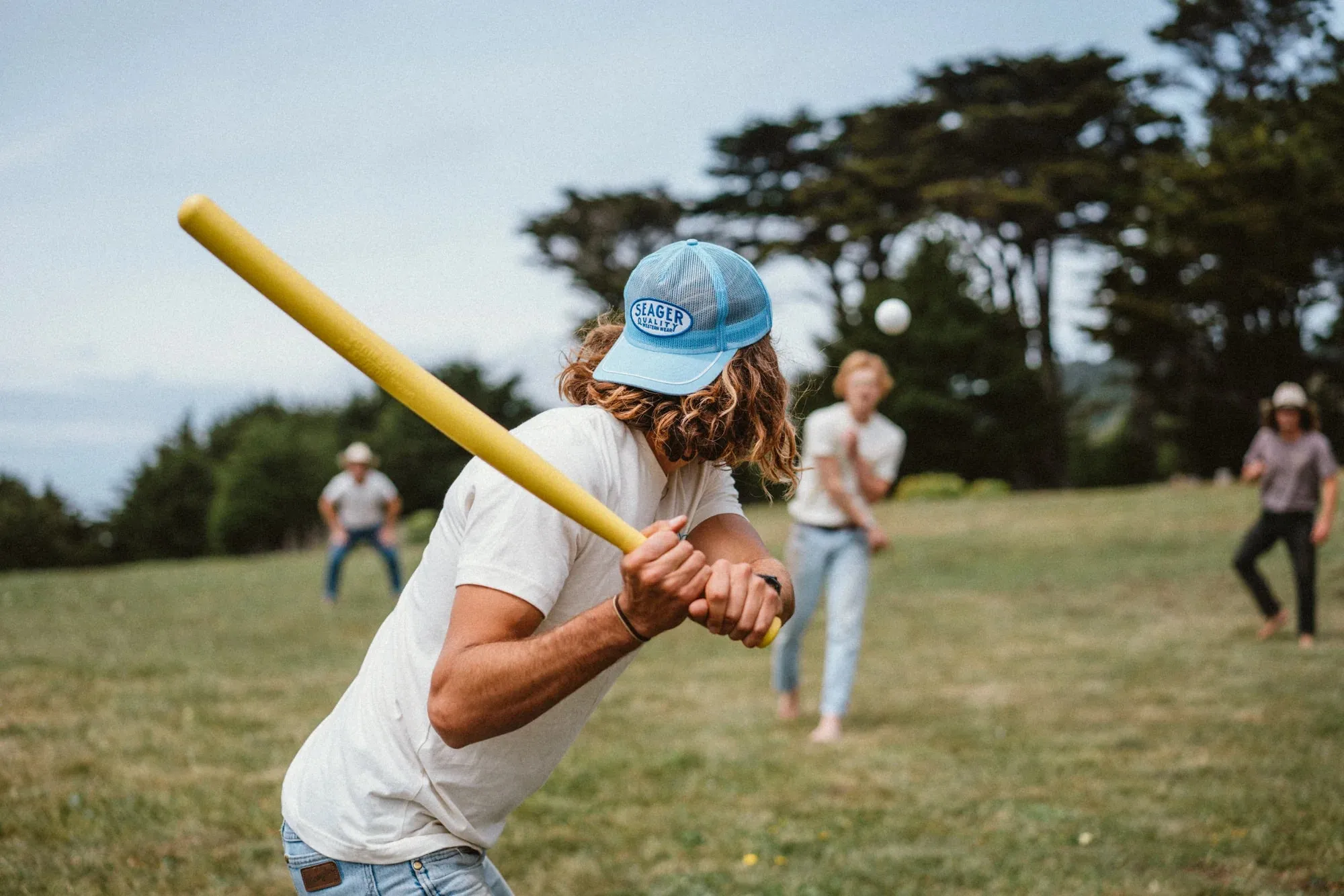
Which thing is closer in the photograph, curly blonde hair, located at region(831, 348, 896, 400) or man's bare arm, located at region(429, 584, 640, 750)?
man's bare arm, located at region(429, 584, 640, 750)

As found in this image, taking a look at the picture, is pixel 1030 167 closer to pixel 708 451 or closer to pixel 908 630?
pixel 908 630

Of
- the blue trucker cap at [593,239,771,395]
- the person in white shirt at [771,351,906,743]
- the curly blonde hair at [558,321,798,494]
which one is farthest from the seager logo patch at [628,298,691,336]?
the person in white shirt at [771,351,906,743]

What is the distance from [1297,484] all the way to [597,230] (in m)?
31.5

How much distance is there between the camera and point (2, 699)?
8.15 meters

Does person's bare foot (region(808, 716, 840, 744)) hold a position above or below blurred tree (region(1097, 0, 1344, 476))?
below

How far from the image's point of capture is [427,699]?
6.81ft

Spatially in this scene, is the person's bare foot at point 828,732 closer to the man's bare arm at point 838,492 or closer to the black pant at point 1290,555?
the man's bare arm at point 838,492

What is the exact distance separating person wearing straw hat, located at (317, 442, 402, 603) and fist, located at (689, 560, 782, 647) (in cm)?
1330

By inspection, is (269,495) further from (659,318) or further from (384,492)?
(659,318)

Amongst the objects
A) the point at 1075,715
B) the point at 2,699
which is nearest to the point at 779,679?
the point at 1075,715

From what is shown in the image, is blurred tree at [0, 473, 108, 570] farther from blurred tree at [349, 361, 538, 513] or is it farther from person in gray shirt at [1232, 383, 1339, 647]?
person in gray shirt at [1232, 383, 1339, 647]

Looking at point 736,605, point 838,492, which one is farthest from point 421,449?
point 736,605

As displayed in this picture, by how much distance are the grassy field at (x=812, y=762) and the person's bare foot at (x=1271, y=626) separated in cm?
14

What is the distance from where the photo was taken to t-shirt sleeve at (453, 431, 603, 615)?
6.14 feet
